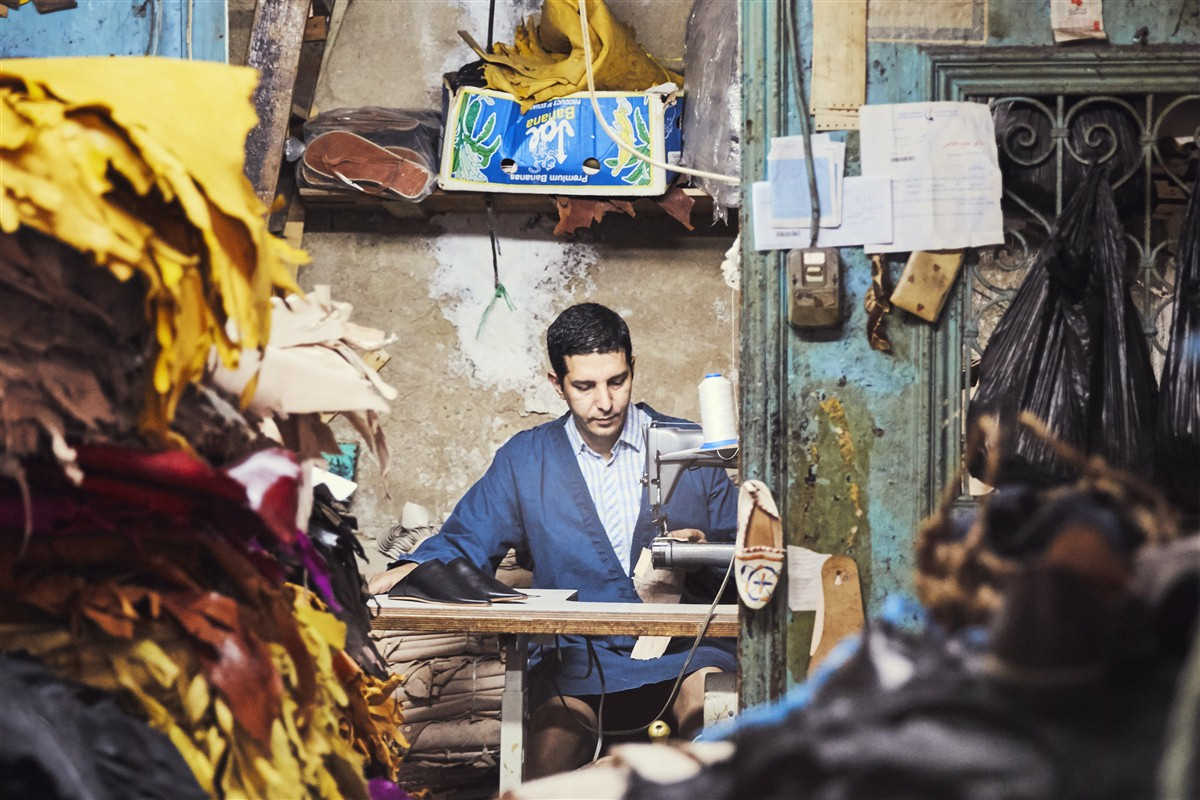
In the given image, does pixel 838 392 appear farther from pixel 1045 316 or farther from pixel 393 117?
pixel 393 117

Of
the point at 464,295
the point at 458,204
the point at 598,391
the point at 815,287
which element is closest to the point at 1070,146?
the point at 815,287

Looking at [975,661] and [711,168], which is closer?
[975,661]

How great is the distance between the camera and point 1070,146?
2.62m

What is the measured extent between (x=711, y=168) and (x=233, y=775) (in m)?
4.18

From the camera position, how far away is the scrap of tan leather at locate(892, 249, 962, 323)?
264 cm

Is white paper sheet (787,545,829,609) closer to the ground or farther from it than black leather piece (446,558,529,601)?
farther from it

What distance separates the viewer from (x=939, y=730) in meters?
0.54

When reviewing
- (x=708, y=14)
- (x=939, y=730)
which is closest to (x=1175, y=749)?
(x=939, y=730)

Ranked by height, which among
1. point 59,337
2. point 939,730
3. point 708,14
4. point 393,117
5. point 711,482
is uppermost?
point 708,14

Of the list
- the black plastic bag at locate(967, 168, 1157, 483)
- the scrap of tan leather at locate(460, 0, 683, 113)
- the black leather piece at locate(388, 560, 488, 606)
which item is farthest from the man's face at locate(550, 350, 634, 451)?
the black plastic bag at locate(967, 168, 1157, 483)

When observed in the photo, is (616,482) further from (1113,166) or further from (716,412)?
(1113,166)

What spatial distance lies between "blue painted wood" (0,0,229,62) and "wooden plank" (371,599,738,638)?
1.62 meters

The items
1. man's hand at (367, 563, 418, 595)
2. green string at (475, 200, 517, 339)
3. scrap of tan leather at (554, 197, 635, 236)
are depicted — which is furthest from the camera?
green string at (475, 200, 517, 339)

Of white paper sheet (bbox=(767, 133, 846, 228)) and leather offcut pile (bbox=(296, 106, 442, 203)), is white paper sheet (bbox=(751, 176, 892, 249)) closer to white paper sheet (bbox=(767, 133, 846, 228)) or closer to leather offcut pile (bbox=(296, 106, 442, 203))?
white paper sheet (bbox=(767, 133, 846, 228))
